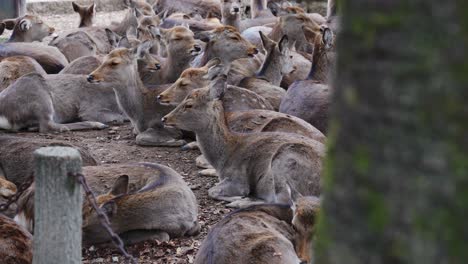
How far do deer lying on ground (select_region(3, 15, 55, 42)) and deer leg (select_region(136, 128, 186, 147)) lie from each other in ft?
16.9

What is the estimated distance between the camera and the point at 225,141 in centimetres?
Answer: 856

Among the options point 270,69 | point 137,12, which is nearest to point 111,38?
point 137,12

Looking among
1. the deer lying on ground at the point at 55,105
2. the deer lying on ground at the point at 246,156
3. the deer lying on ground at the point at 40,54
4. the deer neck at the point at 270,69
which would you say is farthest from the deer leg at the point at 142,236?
the deer lying on ground at the point at 40,54

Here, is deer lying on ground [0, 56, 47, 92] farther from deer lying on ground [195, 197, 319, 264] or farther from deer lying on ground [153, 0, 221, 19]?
deer lying on ground [153, 0, 221, 19]

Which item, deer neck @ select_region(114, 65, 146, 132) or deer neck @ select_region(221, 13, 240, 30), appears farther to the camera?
deer neck @ select_region(221, 13, 240, 30)

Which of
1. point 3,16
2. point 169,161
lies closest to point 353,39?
point 169,161

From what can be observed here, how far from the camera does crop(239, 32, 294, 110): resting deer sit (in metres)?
10.7

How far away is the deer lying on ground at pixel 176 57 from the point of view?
1155 cm

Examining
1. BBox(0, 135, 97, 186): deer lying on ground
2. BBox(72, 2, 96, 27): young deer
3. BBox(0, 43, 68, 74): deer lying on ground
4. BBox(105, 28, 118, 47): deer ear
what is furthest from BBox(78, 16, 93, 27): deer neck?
BBox(0, 135, 97, 186): deer lying on ground

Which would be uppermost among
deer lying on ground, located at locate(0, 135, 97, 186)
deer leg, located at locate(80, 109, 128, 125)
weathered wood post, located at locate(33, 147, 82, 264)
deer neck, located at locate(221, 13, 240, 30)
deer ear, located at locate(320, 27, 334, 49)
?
weathered wood post, located at locate(33, 147, 82, 264)

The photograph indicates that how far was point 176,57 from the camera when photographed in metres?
11.6

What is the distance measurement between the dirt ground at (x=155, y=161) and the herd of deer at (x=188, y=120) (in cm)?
11

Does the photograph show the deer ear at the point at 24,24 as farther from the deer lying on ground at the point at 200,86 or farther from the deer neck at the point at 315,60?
the deer neck at the point at 315,60

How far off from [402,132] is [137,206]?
4.95 metres
